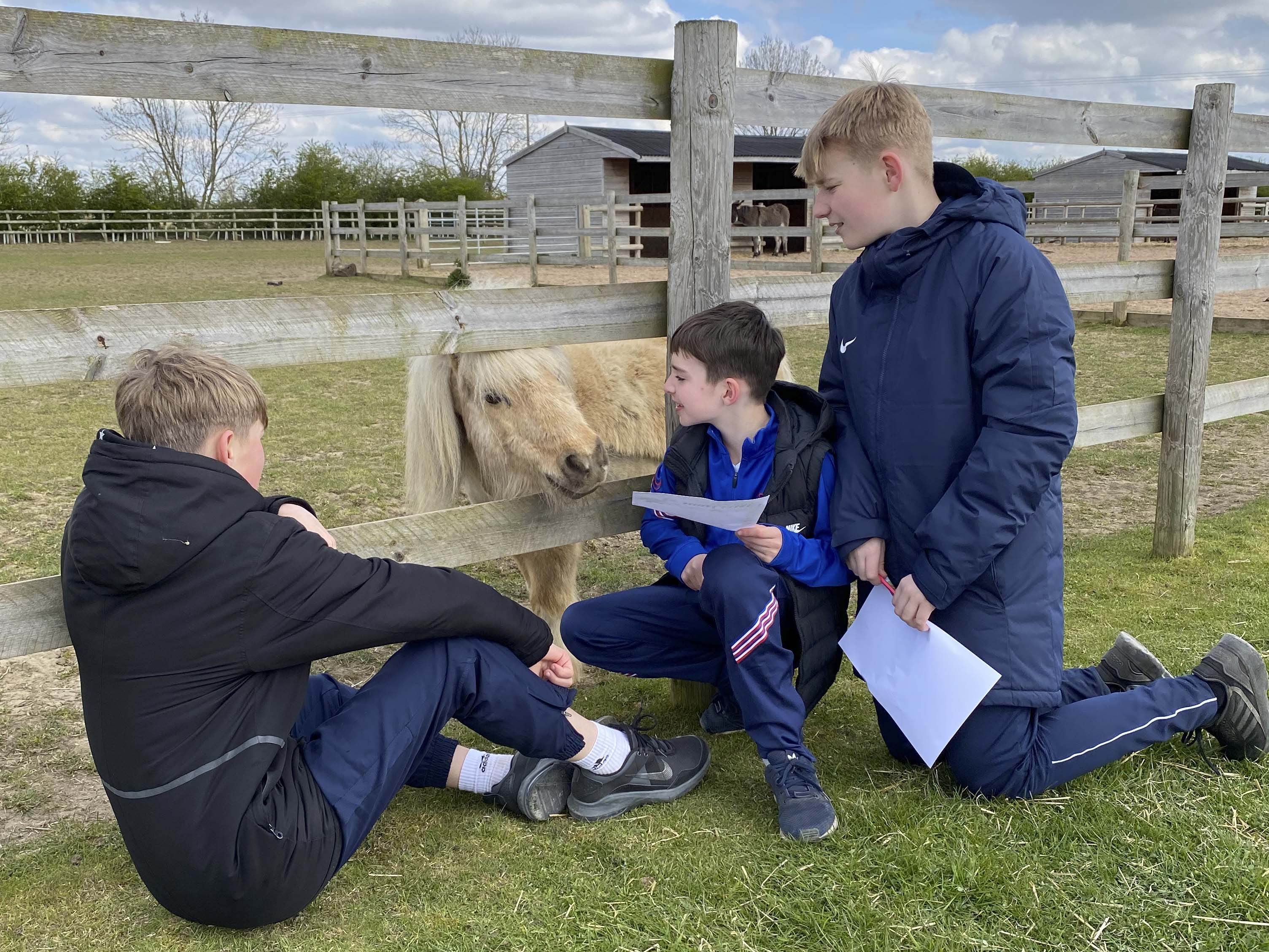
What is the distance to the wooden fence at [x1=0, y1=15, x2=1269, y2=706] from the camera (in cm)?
221

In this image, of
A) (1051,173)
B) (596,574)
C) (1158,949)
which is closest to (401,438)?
(596,574)

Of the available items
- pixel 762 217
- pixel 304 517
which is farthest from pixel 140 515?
pixel 762 217

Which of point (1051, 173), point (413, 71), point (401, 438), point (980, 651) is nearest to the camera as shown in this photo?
point (980, 651)

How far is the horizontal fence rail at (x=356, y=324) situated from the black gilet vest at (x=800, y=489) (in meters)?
0.55

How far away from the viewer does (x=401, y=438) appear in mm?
7477

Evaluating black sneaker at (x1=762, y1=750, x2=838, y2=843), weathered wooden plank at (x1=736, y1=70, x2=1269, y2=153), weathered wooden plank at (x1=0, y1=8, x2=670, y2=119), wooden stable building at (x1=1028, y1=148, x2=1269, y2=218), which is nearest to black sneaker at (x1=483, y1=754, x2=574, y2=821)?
black sneaker at (x1=762, y1=750, x2=838, y2=843)

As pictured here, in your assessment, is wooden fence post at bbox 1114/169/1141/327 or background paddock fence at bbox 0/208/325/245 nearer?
wooden fence post at bbox 1114/169/1141/327

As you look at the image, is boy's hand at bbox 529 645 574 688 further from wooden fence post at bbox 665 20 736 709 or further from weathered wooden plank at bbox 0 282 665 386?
wooden fence post at bbox 665 20 736 709

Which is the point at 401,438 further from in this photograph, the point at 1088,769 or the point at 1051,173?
the point at 1051,173

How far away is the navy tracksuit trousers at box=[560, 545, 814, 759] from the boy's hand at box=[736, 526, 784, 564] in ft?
0.16

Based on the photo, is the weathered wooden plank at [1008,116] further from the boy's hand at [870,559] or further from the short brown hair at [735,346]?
the boy's hand at [870,559]

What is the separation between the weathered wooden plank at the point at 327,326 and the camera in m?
2.21

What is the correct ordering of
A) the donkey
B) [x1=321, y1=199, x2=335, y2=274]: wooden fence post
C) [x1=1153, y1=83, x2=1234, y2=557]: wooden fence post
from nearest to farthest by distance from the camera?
[x1=1153, y1=83, x2=1234, y2=557]: wooden fence post → [x1=321, y1=199, x2=335, y2=274]: wooden fence post → the donkey

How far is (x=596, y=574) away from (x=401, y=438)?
311 centimetres
